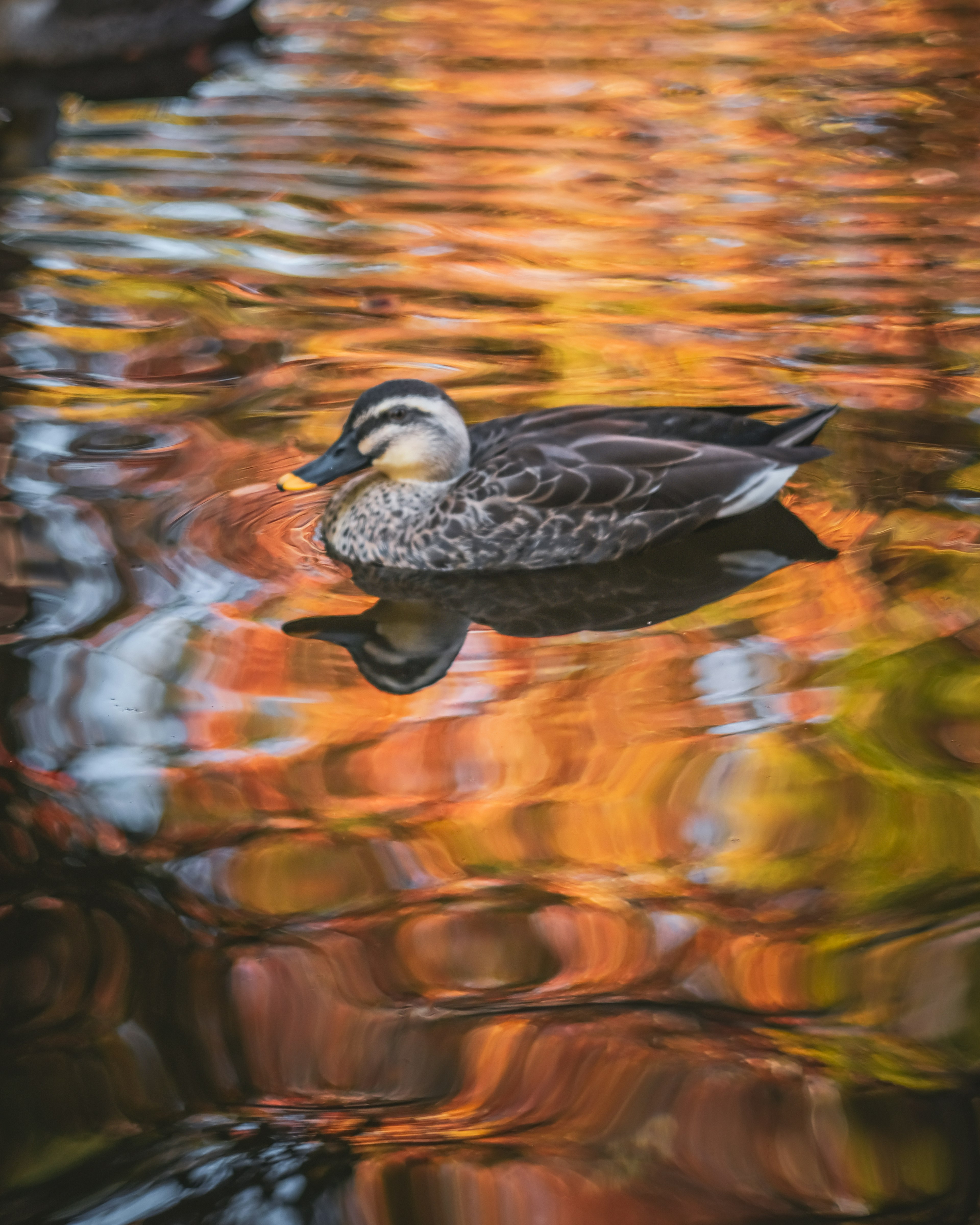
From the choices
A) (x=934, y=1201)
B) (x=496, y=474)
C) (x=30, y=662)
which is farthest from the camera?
(x=496, y=474)

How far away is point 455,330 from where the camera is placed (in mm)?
7828

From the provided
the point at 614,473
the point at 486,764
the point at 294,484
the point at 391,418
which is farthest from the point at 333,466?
the point at 486,764

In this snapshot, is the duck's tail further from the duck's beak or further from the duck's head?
the duck's beak

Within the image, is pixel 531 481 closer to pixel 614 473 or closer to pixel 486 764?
pixel 614 473

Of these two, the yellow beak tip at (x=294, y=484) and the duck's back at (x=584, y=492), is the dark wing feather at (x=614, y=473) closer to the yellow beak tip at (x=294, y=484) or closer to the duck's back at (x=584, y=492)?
the duck's back at (x=584, y=492)

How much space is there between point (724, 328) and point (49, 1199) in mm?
5804

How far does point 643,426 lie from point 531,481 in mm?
531

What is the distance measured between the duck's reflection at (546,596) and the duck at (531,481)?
0.26 feet

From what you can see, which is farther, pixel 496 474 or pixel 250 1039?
pixel 496 474

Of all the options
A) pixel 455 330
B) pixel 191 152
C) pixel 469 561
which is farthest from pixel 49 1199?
pixel 191 152

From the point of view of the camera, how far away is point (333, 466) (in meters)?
5.73

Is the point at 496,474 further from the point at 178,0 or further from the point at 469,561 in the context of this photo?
the point at 178,0

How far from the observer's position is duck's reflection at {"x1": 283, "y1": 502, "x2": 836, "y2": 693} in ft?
17.0

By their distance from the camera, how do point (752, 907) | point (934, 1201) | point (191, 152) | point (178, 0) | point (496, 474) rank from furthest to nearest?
point (178, 0)
point (191, 152)
point (496, 474)
point (752, 907)
point (934, 1201)
